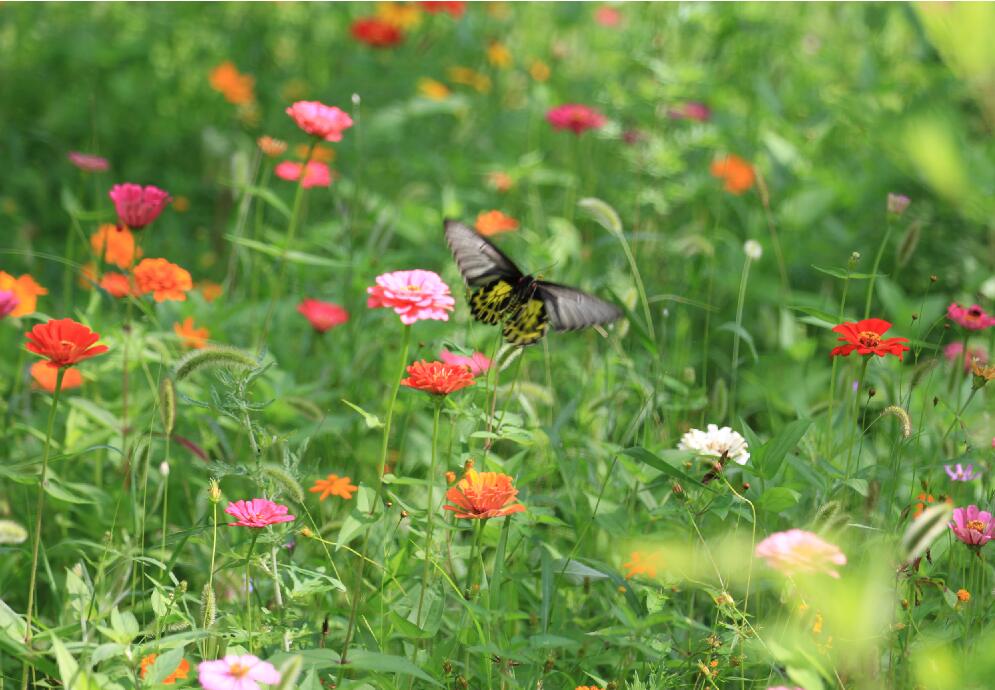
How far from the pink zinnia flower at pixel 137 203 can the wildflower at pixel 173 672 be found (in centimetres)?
78

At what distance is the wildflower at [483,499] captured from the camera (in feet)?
4.89

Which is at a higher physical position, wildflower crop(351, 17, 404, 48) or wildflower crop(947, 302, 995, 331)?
wildflower crop(947, 302, 995, 331)

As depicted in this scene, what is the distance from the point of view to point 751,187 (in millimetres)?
3637

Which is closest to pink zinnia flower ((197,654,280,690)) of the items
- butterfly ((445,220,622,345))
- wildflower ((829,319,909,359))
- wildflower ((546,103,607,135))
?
butterfly ((445,220,622,345))

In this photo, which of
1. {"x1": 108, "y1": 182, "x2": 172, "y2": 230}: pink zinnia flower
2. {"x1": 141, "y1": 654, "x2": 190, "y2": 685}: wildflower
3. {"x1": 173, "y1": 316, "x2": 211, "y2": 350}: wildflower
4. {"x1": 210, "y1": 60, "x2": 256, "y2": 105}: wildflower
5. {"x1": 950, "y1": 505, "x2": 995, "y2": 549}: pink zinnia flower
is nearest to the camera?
{"x1": 141, "y1": 654, "x2": 190, "y2": 685}: wildflower

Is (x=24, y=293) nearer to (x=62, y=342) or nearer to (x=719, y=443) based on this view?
(x=62, y=342)

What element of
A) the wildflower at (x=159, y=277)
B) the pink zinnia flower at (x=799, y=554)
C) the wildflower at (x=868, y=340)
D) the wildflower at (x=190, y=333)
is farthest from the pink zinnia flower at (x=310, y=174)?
the pink zinnia flower at (x=799, y=554)

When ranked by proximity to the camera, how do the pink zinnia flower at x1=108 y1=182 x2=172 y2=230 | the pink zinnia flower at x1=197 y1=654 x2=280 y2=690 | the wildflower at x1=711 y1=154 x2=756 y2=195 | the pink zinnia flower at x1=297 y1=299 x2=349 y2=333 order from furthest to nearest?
the wildflower at x1=711 y1=154 x2=756 y2=195, the pink zinnia flower at x1=297 y1=299 x2=349 y2=333, the pink zinnia flower at x1=108 y1=182 x2=172 y2=230, the pink zinnia flower at x1=197 y1=654 x2=280 y2=690

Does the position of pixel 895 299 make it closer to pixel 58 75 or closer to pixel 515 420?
pixel 515 420

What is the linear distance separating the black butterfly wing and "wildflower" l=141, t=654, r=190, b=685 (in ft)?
2.54

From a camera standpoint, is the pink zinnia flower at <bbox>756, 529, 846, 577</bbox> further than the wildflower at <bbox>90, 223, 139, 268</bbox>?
No

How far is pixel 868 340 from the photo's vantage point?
166cm

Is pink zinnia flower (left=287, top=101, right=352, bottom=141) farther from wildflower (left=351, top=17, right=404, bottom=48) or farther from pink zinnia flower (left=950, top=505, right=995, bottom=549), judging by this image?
wildflower (left=351, top=17, right=404, bottom=48)

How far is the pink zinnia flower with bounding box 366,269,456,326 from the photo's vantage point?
1.56m
